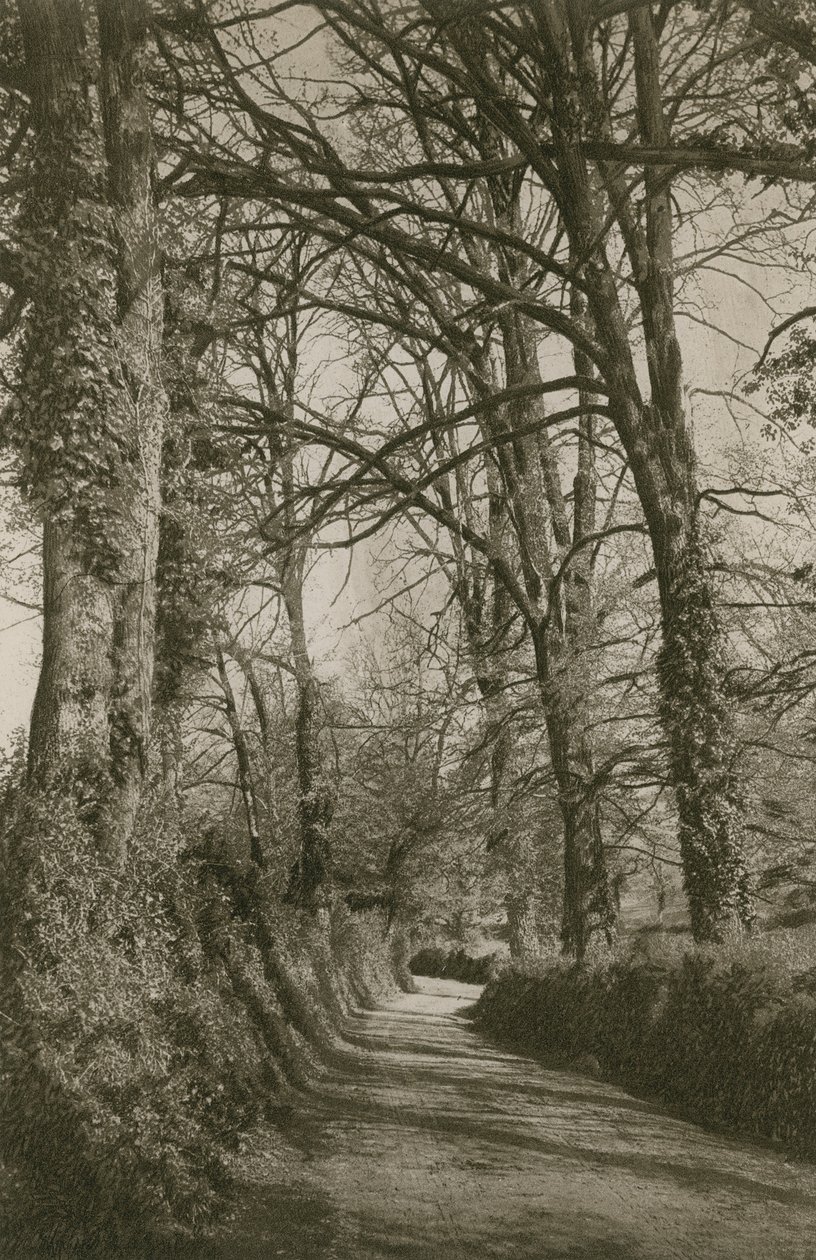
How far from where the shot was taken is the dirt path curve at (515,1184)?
18.6 feet

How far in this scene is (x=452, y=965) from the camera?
50125 mm

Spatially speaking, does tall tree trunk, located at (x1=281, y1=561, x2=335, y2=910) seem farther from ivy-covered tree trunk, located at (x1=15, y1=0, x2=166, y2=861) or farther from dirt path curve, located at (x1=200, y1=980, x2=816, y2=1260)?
ivy-covered tree trunk, located at (x1=15, y1=0, x2=166, y2=861)

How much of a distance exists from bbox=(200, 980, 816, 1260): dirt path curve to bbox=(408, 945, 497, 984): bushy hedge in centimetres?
2814

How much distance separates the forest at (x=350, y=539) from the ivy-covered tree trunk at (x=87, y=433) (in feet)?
0.09

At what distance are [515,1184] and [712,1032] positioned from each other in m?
3.68

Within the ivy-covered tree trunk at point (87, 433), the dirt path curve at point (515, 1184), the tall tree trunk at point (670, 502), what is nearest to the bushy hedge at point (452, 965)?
the tall tree trunk at point (670, 502)

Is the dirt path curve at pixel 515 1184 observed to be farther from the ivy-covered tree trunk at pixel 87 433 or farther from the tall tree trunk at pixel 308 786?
the tall tree trunk at pixel 308 786

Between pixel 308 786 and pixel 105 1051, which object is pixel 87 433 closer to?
pixel 105 1051

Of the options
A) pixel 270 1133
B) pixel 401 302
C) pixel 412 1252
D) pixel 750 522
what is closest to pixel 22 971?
pixel 412 1252

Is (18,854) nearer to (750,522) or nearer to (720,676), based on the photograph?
(720,676)

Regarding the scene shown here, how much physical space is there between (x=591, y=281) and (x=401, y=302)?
142 inches

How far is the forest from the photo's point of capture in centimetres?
636

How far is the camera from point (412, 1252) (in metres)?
5.65

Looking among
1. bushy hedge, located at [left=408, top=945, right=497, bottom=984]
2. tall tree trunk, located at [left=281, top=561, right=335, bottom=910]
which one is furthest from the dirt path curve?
bushy hedge, located at [left=408, top=945, right=497, bottom=984]
